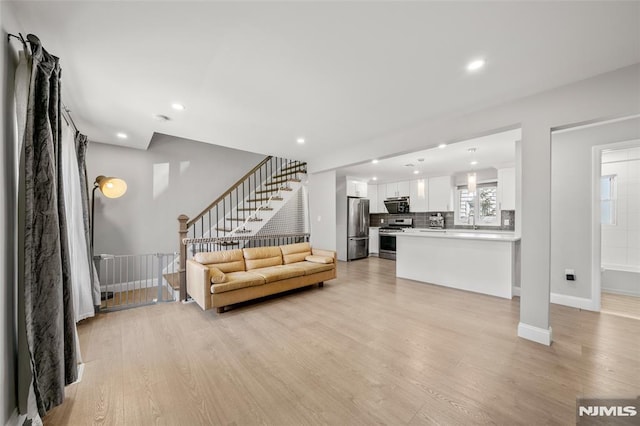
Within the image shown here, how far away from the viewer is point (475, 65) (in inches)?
83.6

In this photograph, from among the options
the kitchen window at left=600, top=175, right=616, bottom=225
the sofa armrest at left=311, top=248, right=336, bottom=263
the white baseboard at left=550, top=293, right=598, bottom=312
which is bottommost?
the white baseboard at left=550, top=293, right=598, bottom=312

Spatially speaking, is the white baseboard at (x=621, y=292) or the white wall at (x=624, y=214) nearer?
the white baseboard at (x=621, y=292)

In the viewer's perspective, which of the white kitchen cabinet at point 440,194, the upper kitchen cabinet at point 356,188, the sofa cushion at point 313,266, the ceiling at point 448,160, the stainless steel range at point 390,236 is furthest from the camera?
the stainless steel range at point 390,236

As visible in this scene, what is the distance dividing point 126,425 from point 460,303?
3.88 meters

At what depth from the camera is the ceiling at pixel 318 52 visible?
157 cm

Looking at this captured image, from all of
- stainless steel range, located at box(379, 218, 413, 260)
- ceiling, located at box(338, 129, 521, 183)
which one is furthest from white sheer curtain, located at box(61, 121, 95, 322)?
stainless steel range, located at box(379, 218, 413, 260)

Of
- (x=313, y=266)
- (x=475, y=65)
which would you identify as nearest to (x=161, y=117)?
(x=313, y=266)

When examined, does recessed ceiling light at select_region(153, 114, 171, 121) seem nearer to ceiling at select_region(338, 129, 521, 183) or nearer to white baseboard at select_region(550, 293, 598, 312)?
ceiling at select_region(338, 129, 521, 183)

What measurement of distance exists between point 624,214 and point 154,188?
339 inches

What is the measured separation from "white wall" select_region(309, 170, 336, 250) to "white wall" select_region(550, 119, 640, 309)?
12.2 ft

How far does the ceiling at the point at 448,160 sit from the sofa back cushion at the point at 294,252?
2084 millimetres

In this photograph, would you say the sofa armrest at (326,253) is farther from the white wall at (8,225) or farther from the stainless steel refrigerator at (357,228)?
the white wall at (8,225)

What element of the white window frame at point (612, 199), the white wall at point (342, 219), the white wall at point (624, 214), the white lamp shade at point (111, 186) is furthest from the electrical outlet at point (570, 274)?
the white lamp shade at point (111, 186)

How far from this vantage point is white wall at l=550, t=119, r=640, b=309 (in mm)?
3322
